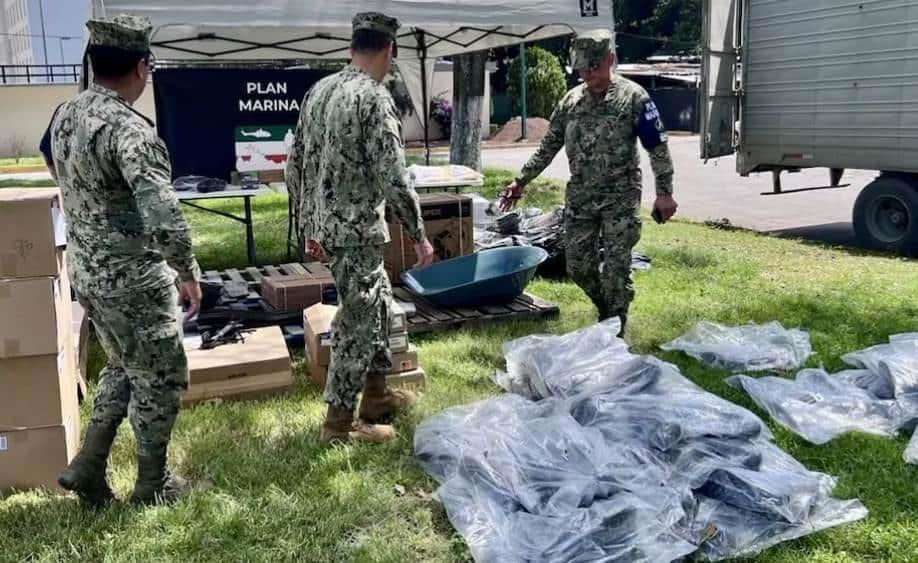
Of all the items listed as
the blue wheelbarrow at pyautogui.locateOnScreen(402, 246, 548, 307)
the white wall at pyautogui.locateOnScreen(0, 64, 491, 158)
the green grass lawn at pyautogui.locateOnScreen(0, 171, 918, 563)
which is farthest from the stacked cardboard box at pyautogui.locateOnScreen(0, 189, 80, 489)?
the white wall at pyautogui.locateOnScreen(0, 64, 491, 158)

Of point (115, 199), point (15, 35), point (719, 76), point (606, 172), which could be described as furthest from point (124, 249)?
point (15, 35)

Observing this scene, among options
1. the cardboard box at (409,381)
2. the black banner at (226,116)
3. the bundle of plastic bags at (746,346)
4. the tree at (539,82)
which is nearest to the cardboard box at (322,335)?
the cardboard box at (409,381)

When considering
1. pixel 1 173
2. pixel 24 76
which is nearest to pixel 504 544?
pixel 1 173

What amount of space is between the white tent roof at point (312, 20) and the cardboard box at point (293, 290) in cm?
162

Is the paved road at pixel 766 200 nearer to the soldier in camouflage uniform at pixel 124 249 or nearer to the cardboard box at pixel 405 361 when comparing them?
the cardboard box at pixel 405 361

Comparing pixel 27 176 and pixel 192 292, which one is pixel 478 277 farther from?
pixel 27 176

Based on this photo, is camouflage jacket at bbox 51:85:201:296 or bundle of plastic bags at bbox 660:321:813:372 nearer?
camouflage jacket at bbox 51:85:201:296

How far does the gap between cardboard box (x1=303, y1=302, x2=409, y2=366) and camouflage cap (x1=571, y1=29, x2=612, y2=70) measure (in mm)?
1742

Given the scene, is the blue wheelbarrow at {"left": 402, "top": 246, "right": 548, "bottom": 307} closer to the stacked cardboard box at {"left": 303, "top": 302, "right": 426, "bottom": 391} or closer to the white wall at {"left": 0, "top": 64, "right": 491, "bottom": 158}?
the stacked cardboard box at {"left": 303, "top": 302, "right": 426, "bottom": 391}

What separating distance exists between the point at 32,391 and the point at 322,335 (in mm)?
1548

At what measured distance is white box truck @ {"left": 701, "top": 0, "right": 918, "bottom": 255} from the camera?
325 inches

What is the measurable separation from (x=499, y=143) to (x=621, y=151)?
23247mm

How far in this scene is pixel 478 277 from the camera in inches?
239

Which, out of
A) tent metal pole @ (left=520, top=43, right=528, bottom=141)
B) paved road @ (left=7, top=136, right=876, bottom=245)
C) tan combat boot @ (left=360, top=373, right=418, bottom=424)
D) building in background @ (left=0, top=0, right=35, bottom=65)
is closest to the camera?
tan combat boot @ (left=360, top=373, right=418, bottom=424)
